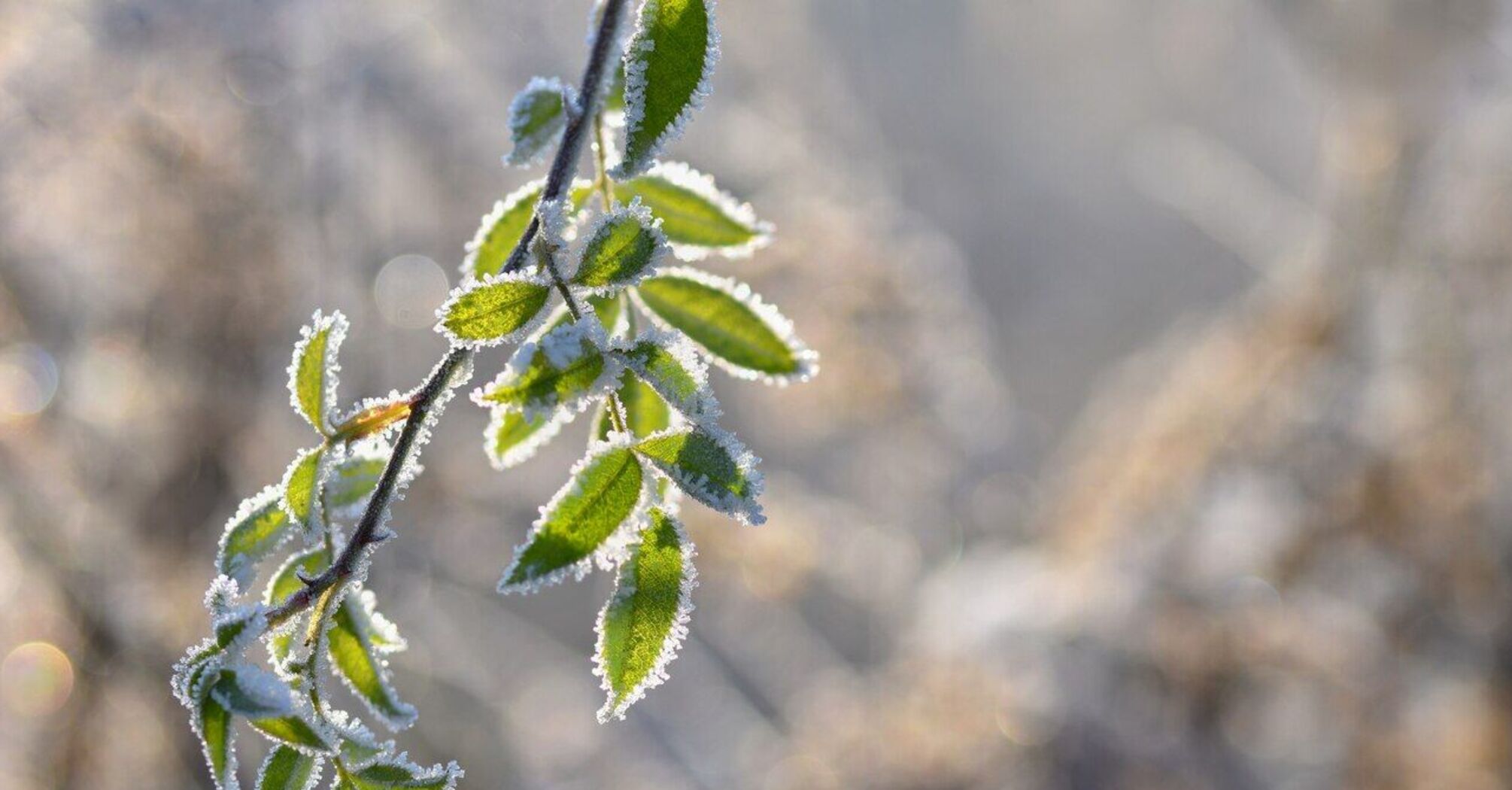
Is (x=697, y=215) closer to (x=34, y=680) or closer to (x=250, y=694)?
(x=250, y=694)

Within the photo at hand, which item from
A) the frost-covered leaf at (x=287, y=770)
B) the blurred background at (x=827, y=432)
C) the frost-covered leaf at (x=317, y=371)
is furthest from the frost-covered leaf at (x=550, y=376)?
the blurred background at (x=827, y=432)

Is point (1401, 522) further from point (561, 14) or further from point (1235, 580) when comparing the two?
point (561, 14)

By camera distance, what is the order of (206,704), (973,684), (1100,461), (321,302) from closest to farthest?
(206,704) → (321,302) → (973,684) → (1100,461)

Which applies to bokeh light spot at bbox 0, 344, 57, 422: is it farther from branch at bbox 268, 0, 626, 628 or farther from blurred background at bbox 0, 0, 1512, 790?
branch at bbox 268, 0, 626, 628

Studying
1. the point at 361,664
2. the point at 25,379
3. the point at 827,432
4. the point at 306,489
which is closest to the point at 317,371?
the point at 306,489

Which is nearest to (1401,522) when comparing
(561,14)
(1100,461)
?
(1100,461)
